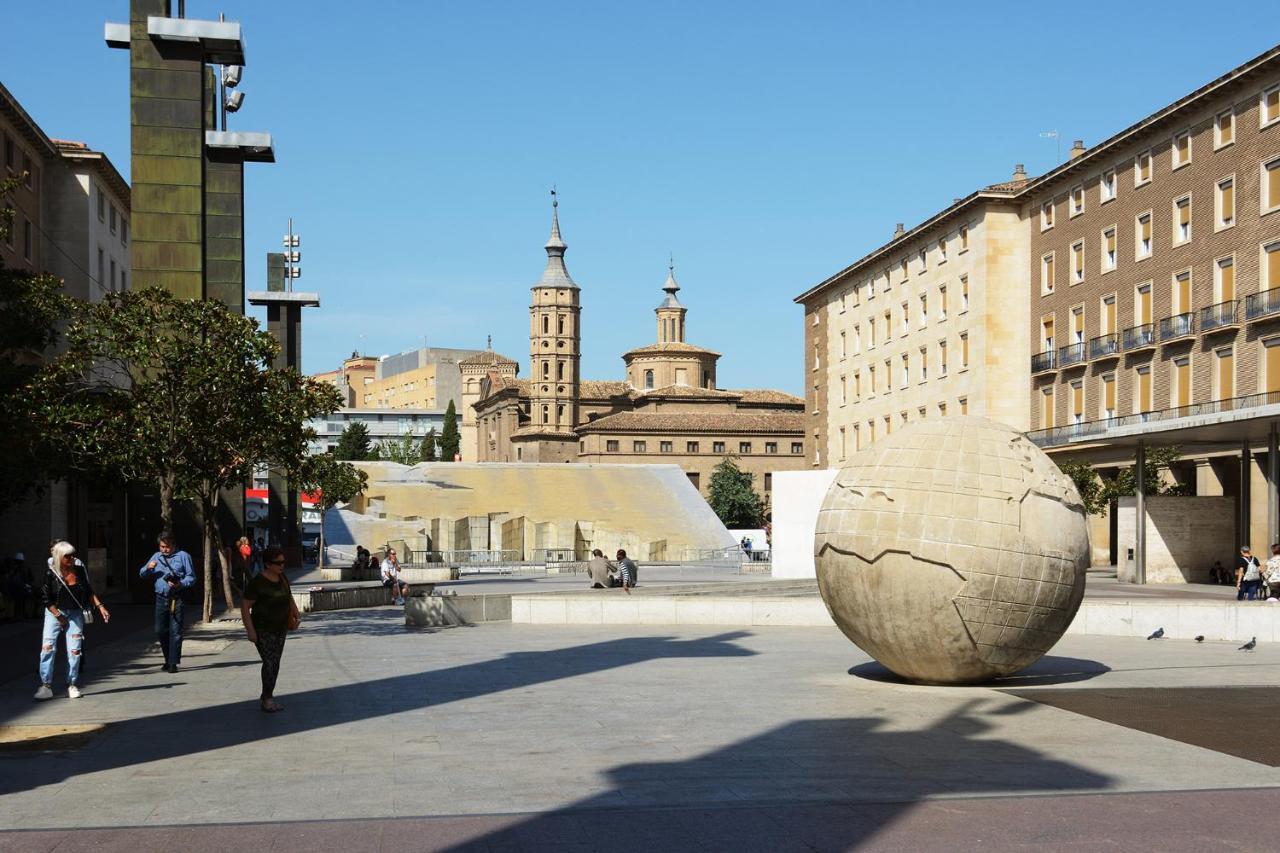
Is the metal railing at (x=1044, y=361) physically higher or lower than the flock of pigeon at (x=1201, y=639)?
higher

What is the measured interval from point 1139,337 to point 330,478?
97.8 feet

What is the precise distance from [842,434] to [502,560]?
23416mm

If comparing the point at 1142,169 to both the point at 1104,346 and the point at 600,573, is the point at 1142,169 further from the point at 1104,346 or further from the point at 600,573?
the point at 600,573

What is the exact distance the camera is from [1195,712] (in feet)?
45.6

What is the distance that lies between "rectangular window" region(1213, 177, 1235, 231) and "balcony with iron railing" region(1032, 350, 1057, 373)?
1219 cm

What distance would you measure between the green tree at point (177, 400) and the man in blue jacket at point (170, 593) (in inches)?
230

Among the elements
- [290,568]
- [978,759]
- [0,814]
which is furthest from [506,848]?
[290,568]

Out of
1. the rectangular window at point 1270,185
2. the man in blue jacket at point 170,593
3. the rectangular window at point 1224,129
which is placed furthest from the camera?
the rectangular window at point 1224,129

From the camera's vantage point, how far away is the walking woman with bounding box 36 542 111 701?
15.2m

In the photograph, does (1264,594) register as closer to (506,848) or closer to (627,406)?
(506,848)

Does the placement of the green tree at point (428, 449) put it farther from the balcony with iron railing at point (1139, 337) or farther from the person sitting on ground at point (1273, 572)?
the person sitting on ground at point (1273, 572)

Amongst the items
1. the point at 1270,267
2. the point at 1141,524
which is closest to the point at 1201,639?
the point at 1141,524

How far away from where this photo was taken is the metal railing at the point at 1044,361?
2386 inches

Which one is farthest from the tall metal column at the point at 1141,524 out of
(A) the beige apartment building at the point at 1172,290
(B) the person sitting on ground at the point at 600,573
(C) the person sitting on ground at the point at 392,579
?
(C) the person sitting on ground at the point at 392,579
